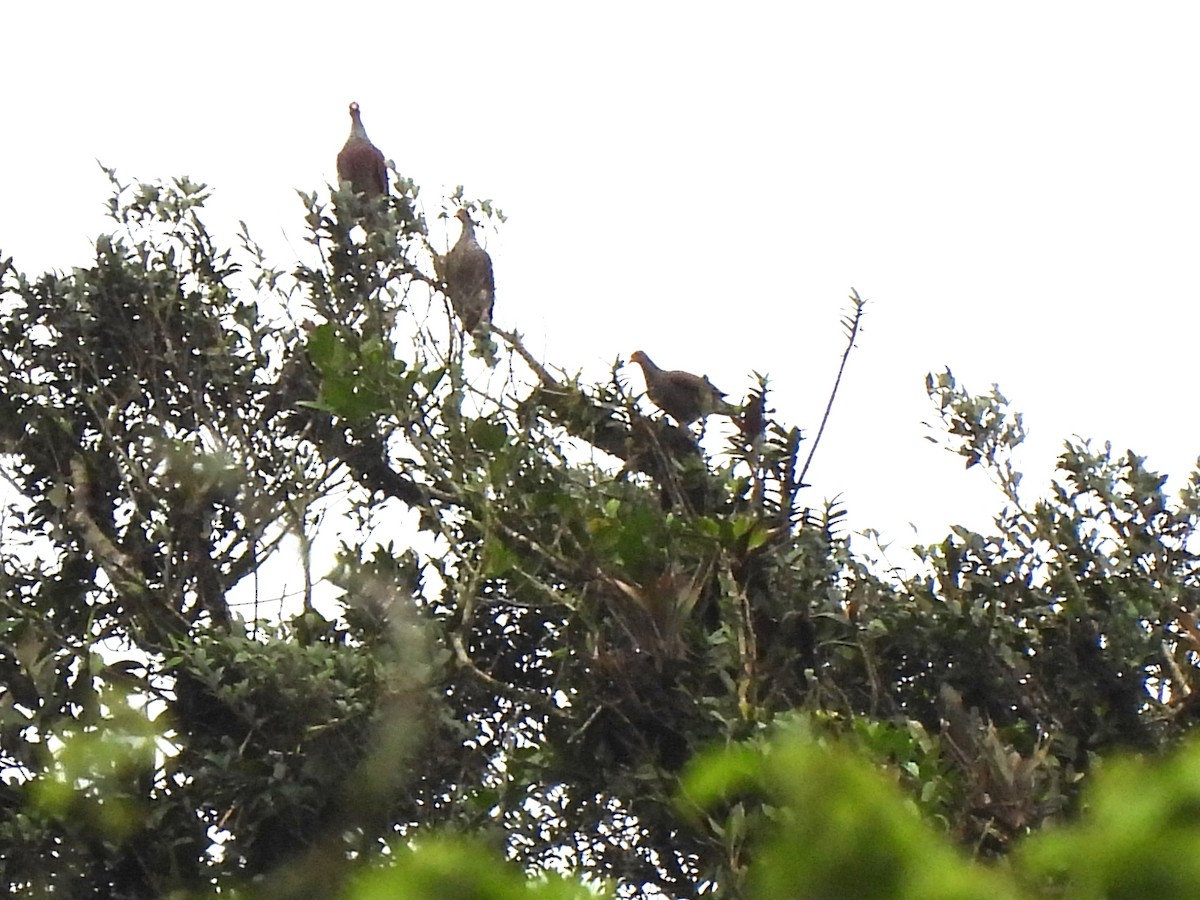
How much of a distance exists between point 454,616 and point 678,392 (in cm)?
172

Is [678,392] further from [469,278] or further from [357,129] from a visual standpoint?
[357,129]

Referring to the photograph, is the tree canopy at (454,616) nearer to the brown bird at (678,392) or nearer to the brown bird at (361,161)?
the brown bird at (678,392)

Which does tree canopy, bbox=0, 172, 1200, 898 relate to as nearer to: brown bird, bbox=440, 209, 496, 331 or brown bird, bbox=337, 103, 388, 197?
brown bird, bbox=440, 209, 496, 331

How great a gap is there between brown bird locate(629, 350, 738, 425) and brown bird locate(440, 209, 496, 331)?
2.16ft

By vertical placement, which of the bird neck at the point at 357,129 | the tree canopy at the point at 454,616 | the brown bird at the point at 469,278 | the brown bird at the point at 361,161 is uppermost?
the bird neck at the point at 357,129

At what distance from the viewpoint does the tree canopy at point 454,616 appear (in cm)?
352

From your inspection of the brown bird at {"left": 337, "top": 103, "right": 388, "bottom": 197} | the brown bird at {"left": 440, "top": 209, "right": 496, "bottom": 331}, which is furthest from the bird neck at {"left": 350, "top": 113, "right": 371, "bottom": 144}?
the brown bird at {"left": 440, "top": 209, "right": 496, "bottom": 331}

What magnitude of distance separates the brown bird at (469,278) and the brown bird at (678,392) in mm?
658

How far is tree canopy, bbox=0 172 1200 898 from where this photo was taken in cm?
352

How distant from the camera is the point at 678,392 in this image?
5.62 metres

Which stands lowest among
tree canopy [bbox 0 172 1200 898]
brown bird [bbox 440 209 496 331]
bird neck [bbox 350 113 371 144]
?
tree canopy [bbox 0 172 1200 898]

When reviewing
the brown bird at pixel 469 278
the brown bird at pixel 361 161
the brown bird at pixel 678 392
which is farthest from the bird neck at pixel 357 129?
the brown bird at pixel 678 392

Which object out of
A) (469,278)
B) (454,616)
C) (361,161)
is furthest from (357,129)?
(454,616)

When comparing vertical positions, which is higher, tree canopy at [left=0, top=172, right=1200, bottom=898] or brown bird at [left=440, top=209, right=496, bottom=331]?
brown bird at [left=440, top=209, right=496, bottom=331]
